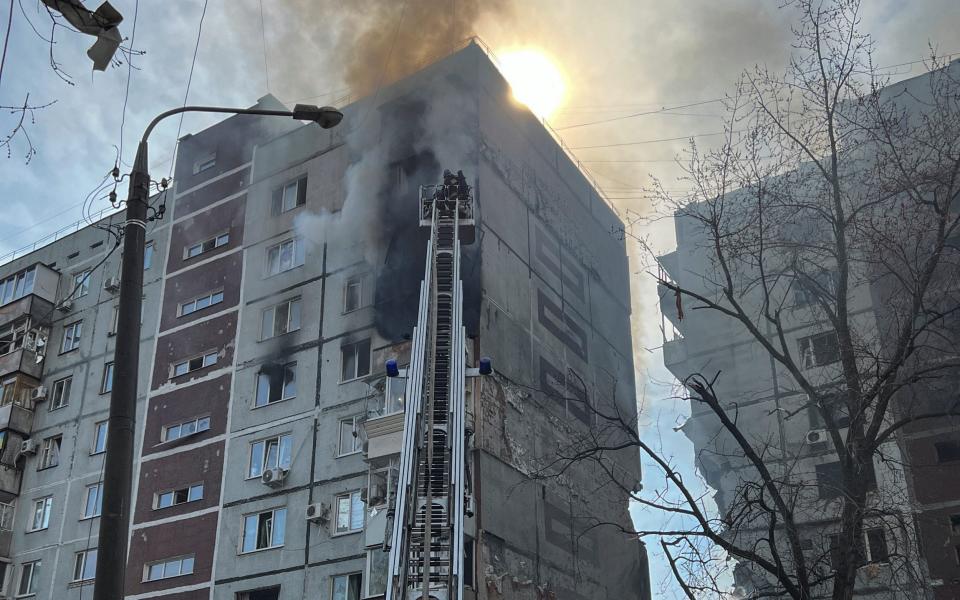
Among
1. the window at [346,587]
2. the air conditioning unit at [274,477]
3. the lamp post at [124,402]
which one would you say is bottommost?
the lamp post at [124,402]

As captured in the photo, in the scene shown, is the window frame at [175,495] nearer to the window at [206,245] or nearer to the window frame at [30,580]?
the window frame at [30,580]

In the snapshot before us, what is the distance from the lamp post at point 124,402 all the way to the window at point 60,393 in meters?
34.0

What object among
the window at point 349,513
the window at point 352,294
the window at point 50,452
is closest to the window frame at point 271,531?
the window at point 349,513

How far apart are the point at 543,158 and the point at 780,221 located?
25.0 m

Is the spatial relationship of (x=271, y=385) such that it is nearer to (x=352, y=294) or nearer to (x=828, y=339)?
(x=352, y=294)

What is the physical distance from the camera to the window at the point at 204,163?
136 feet

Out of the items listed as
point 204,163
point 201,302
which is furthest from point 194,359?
point 204,163

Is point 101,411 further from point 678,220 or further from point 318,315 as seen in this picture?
point 678,220

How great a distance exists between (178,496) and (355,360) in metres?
7.80

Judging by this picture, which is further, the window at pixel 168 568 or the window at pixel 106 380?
the window at pixel 106 380

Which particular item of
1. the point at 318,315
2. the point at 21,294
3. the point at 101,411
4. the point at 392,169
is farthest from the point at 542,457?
the point at 21,294

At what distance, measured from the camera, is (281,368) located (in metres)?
34.2

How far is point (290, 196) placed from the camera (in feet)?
124

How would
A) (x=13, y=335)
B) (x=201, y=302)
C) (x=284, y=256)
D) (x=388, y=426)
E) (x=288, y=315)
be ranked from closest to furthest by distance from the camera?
(x=388, y=426)
(x=288, y=315)
(x=284, y=256)
(x=201, y=302)
(x=13, y=335)
